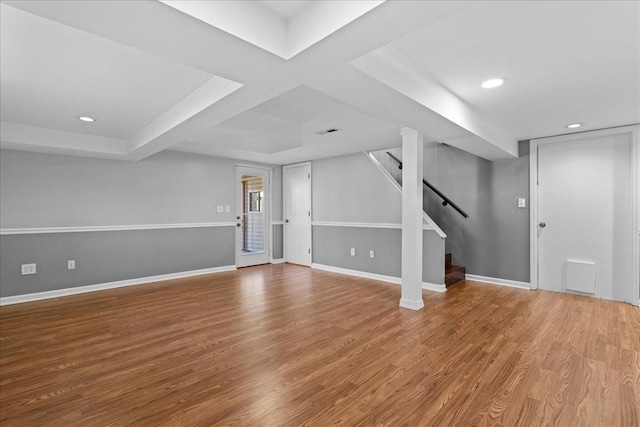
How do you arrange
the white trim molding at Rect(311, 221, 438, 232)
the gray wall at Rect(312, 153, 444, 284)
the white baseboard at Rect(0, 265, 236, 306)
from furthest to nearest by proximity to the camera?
the gray wall at Rect(312, 153, 444, 284) < the white trim molding at Rect(311, 221, 438, 232) < the white baseboard at Rect(0, 265, 236, 306)

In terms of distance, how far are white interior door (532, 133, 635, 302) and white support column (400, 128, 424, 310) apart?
7.11ft

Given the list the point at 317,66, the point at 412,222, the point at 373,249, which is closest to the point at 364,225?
the point at 373,249

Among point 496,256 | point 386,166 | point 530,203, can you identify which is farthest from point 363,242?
point 530,203

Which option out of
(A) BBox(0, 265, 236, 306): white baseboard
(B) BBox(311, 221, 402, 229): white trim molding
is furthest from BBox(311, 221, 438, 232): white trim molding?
(A) BBox(0, 265, 236, 306): white baseboard

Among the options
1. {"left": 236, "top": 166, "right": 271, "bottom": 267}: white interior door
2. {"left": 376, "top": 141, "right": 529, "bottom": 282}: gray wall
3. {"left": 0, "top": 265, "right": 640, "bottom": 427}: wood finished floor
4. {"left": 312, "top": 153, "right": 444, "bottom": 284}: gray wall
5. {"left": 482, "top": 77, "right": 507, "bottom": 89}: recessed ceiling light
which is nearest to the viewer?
{"left": 0, "top": 265, "right": 640, "bottom": 427}: wood finished floor

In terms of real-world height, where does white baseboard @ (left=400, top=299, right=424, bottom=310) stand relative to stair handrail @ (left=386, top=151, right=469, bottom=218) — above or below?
below

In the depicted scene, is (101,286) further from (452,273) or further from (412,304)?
(452,273)

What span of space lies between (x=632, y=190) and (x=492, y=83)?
2.83m

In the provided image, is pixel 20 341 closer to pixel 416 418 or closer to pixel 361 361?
pixel 361 361

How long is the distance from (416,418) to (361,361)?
0.67 meters

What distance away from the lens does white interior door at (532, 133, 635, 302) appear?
12.4 ft

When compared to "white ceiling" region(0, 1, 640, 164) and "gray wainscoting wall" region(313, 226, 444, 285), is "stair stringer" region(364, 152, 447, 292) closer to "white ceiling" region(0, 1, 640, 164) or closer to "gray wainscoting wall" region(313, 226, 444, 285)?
"gray wainscoting wall" region(313, 226, 444, 285)

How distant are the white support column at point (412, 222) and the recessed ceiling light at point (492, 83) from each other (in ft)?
3.36

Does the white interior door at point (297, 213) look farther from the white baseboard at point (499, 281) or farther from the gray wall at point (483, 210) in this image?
the white baseboard at point (499, 281)
